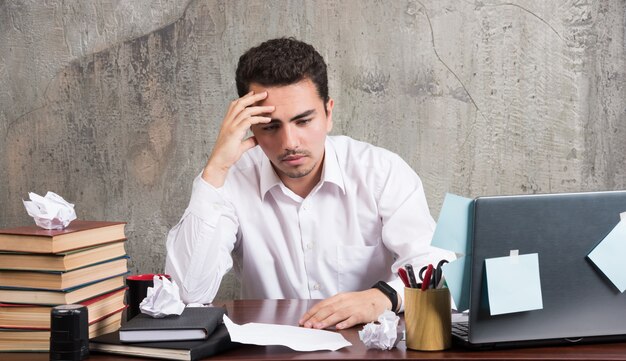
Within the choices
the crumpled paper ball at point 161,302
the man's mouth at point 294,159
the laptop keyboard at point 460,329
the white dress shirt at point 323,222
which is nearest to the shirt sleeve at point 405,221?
the white dress shirt at point 323,222

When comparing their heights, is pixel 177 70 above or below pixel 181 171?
above

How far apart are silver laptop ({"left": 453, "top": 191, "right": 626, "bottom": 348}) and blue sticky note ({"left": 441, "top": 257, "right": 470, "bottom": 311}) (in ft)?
0.07

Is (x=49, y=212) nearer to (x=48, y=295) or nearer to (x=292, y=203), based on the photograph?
(x=48, y=295)

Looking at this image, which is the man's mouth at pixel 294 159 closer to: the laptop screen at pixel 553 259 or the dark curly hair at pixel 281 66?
the dark curly hair at pixel 281 66

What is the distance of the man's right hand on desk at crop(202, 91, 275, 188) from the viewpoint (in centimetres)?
211

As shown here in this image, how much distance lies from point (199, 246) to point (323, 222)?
419 millimetres

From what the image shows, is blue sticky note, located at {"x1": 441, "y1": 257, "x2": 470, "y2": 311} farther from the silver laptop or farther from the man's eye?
the man's eye

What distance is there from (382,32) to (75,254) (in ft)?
6.31

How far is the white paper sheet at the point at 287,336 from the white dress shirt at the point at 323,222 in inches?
28.8

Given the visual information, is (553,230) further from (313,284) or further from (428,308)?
(313,284)

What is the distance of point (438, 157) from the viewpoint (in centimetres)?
304

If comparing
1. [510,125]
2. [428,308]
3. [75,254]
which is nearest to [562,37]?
[510,125]

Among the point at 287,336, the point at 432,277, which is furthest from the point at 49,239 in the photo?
the point at 432,277

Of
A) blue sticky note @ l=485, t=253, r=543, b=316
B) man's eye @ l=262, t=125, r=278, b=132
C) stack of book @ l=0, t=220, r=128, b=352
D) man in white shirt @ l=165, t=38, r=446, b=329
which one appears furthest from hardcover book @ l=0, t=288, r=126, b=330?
man's eye @ l=262, t=125, r=278, b=132
